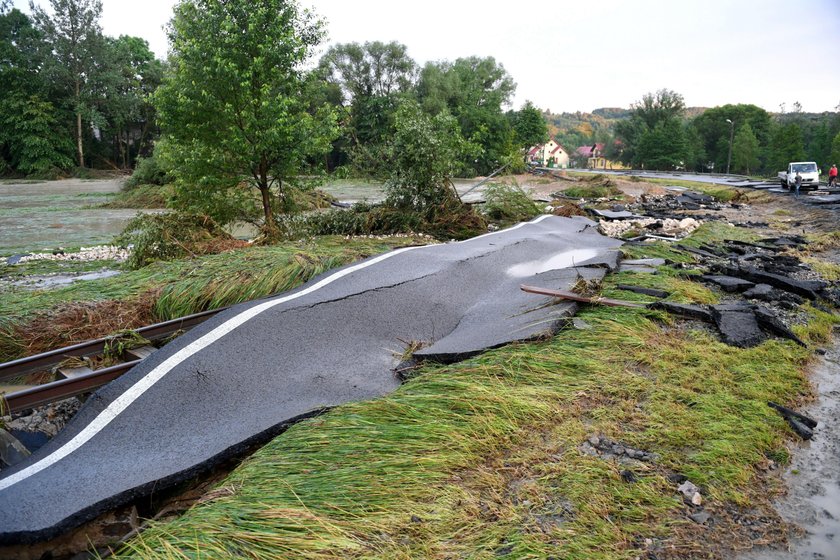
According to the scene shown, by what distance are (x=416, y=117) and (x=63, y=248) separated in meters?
9.79

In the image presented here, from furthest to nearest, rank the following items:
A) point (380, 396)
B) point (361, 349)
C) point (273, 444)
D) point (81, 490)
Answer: point (361, 349)
point (380, 396)
point (273, 444)
point (81, 490)

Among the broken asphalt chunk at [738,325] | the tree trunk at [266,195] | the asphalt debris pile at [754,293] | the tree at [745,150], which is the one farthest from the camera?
the tree at [745,150]

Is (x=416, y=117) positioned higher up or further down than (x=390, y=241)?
higher up

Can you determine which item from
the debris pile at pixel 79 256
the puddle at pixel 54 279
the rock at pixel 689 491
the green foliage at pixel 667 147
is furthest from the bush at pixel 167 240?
the green foliage at pixel 667 147

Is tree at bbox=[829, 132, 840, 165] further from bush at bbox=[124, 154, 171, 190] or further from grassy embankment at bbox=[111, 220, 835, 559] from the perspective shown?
grassy embankment at bbox=[111, 220, 835, 559]

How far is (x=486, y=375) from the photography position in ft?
15.2

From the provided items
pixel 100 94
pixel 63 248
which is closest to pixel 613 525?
pixel 63 248

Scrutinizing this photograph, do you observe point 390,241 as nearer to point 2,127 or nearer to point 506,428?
point 506,428

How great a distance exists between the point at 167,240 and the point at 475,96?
65.6 meters

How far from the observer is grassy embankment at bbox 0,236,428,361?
20.8 feet

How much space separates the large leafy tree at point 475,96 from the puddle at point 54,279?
44184 mm

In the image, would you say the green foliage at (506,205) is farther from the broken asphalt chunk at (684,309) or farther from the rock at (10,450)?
the rock at (10,450)

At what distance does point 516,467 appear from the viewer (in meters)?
3.47

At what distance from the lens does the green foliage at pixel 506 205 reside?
16172 millimetres
